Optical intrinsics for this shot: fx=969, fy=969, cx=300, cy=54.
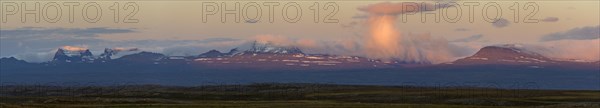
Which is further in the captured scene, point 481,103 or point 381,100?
point 381,100

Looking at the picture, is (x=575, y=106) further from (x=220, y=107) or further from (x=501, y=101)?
(x=220, y=107)

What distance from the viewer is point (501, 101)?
14500 centimetres

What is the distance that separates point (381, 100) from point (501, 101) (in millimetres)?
20772

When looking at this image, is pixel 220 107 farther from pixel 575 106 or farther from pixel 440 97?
pixel 440 97

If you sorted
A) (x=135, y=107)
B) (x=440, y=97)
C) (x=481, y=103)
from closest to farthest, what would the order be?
(x=135, y=107)
(x=481, y=103)
(x=440, y=97)

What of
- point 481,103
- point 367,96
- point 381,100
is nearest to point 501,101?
point 481,103

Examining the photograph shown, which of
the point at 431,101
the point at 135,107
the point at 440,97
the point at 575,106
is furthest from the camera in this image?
the point at 440,97

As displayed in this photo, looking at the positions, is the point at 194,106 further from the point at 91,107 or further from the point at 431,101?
the point at 431,101

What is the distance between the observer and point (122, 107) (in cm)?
10919

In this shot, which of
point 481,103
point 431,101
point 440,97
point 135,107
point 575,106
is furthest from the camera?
point 440,97

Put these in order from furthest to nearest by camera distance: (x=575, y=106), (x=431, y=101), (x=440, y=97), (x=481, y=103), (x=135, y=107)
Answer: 1. (x=440, y=97)
2. (x=431, y=101)
3. (x=481, y=103)
4. (x=575, y=106)
5. (x=135, y=107)

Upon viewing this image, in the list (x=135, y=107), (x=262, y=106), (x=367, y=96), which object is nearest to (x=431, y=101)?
(x=367, y=96)

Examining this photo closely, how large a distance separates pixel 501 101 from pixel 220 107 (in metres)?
52.9

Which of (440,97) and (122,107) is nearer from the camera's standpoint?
(122,107)
